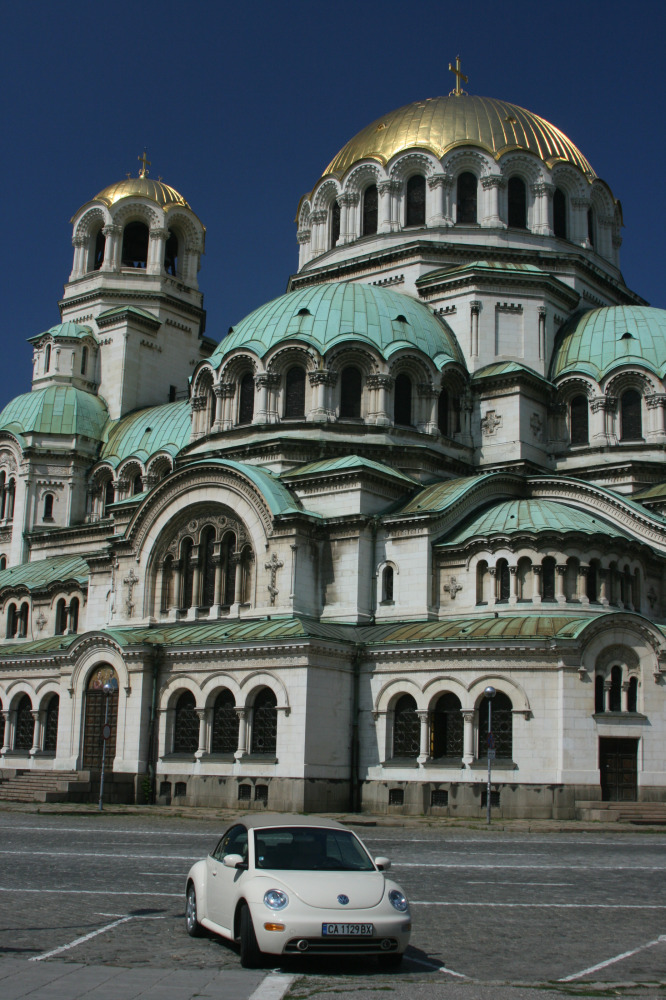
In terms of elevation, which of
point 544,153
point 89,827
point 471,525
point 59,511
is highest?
point 544,153

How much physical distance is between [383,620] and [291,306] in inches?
574

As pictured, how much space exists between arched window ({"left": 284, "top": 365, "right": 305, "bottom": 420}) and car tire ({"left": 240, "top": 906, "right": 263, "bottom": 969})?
3356 centimetres

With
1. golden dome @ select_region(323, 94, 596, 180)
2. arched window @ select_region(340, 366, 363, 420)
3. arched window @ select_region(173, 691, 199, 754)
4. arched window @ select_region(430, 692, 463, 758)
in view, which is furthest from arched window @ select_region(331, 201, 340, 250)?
arched window @ select_region(430, 692, 463, 758)

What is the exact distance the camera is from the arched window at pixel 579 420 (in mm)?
45281

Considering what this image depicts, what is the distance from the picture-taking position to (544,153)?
5128 centimetres

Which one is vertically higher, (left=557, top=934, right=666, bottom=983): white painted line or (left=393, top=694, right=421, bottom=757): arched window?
(left=393, top=694, right=421, bottom=757): arched window

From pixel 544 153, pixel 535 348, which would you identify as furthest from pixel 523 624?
pixel 544 153

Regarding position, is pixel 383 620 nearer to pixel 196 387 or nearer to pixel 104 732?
pixel 104 732

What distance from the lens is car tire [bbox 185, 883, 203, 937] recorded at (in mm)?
11977

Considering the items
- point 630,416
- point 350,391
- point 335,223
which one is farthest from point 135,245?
point 630,416

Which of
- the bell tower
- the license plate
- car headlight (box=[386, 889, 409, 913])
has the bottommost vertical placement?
the license plate

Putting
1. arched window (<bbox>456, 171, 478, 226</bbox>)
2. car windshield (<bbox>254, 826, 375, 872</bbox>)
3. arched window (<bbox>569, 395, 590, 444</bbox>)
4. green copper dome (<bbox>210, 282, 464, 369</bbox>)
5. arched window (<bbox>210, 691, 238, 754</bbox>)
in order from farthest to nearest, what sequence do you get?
1. arched window (<bbox>456, 171, 478, 226</bbox>)
2. arched window (<bbox>569, 395, 590, 444</bbox>)
3. green copper dome (<bbox>210, 282, 464, 369</bbox>)
4. arched window (<bbox>210, 691, 238, 754</bbox>)
5. car windshield (<bbox>254, 826, 375, 872</bbox>)

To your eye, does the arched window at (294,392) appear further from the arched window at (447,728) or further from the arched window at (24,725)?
the arched window at (24,725)

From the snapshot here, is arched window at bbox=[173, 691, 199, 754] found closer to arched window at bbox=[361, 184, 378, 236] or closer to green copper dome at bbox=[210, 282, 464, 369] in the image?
green copper dome at bbox=[210, 282, 464, 369]
